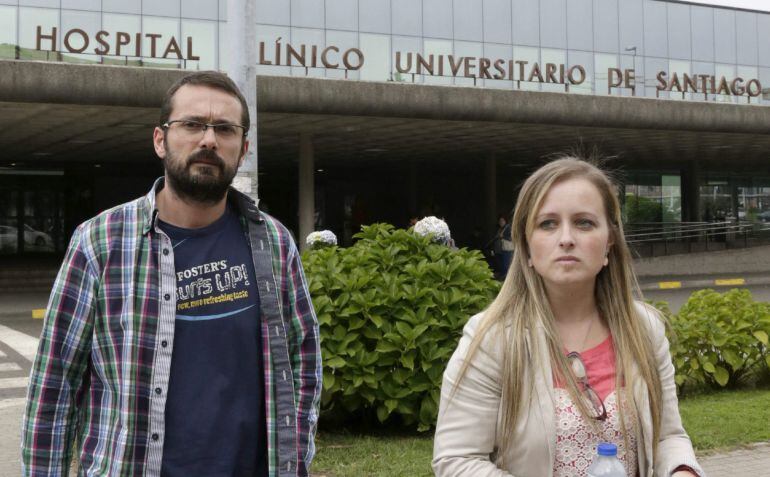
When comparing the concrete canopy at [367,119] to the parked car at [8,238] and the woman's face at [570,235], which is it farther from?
the woman's face at [570,235]

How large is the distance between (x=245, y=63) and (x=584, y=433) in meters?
5.62

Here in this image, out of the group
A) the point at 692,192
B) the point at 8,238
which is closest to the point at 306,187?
the point at 8,238

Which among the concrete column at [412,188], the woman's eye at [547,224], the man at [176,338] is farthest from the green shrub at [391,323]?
the concrete column at [412,188]

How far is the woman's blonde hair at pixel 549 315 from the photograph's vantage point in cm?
233

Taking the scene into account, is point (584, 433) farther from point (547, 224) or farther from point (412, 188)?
point (412, 188)

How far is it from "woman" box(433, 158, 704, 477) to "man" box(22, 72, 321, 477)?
0.58 m

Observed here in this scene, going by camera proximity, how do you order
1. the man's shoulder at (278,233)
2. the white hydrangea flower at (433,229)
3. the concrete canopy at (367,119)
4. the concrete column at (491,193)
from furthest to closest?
the concrete column at (491,193), the concrete canopy at (367,119), the white hydrangea flower at (433,229), the man's shoulder at (278,233)

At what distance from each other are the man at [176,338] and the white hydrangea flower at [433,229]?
15.9 feet

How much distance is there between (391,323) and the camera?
702cm

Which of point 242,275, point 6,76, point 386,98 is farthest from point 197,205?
point 386,98

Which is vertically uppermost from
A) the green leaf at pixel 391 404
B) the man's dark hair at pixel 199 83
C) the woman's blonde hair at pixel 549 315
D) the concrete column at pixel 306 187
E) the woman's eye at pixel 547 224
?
the concrete column at pixel 306 187

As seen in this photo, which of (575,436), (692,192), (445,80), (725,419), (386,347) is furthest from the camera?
(692,192)

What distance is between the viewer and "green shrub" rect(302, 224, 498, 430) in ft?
22.4

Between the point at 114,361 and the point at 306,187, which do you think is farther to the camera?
the point at 306,187
